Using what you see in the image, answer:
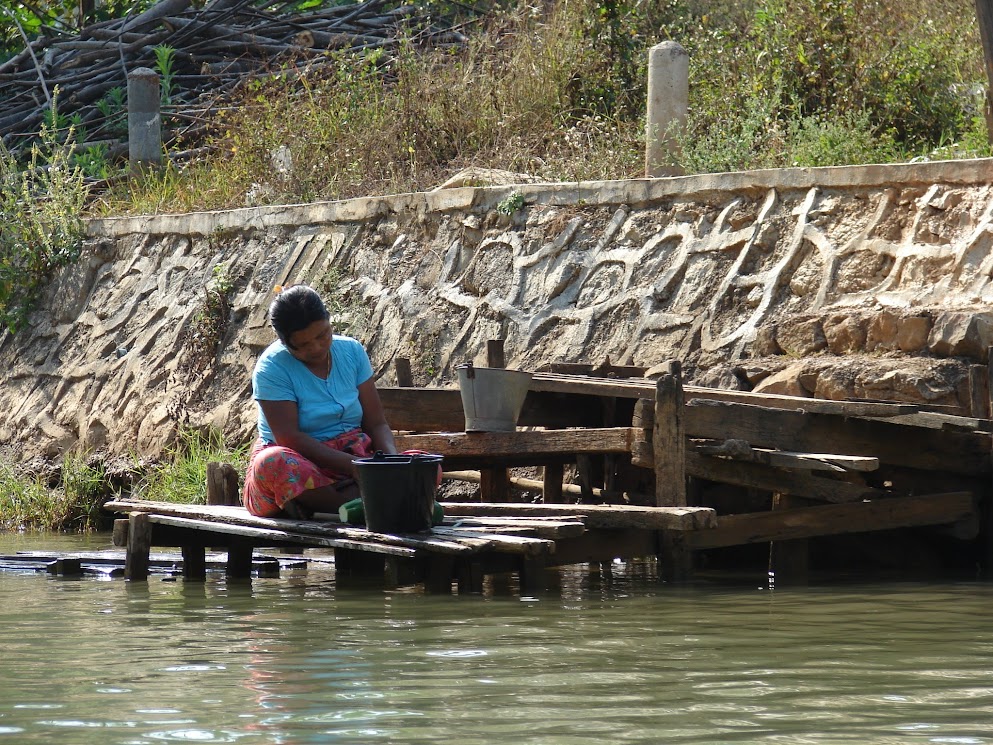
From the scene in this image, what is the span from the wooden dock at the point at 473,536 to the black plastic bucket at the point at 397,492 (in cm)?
7

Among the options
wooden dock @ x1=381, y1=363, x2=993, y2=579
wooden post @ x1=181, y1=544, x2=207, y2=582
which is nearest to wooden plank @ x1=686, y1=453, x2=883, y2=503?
wooden dock @ x1=381, y1=363, x2=993, y2=579

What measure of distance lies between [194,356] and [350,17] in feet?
19.0

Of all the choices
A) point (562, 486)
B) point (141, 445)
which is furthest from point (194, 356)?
point (562, 486)

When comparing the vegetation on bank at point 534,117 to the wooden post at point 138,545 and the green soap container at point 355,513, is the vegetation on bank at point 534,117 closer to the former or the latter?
the wooden post at point 138,545

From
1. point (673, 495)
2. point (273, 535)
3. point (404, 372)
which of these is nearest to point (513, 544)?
point (673, 495)

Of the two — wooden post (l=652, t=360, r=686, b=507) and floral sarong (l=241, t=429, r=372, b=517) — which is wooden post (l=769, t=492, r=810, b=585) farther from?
floral sarong (l=241, t=429, r=372, b=517)

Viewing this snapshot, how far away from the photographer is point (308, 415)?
23.1ft

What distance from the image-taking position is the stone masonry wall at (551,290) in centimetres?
871

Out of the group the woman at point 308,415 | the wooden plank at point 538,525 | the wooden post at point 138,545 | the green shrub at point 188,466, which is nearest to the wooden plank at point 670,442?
the wooden plank at point 538,525

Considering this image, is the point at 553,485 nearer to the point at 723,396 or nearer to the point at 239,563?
the point at 723,396

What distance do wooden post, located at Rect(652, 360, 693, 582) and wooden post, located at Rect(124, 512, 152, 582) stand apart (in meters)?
2.61

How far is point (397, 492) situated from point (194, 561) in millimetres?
1941

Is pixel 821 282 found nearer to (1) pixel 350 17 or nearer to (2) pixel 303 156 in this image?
(2) pixel 303 156

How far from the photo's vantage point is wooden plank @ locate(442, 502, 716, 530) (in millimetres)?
6590
